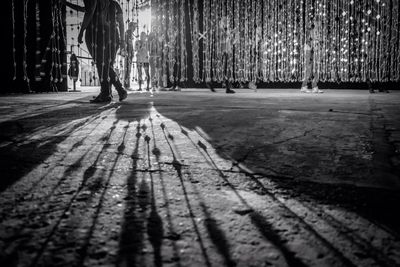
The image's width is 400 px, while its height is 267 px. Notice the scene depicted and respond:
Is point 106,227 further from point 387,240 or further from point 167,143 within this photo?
point 167,143

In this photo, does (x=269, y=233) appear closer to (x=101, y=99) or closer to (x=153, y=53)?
(x=101, y=99)

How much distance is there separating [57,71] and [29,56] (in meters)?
1.04

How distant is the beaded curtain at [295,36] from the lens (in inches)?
367

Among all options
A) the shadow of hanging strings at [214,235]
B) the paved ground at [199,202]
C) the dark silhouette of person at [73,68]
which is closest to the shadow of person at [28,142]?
the paved ground at [199,202]

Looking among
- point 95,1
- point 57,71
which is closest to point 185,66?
point 57,71

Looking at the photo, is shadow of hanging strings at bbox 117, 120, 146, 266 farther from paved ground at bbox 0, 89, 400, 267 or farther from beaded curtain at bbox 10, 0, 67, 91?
beaded curtain at bbox 10, 0, 67, 91

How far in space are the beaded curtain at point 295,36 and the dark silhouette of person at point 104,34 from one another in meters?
3.68

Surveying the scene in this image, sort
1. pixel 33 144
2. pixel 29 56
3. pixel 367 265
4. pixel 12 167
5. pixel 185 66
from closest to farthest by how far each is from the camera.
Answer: pixel 367 265 → pixel 12 167 → pixel 33 144 → pixel 29 56 → pixel 185 66

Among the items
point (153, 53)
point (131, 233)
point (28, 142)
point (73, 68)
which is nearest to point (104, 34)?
point (28, 142)

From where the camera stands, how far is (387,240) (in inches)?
28.2

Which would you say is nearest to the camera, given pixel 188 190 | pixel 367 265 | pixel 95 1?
pixel 367 265

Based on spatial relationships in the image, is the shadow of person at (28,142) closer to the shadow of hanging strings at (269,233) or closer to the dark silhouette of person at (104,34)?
the shadow of hanging strings at (269,233)

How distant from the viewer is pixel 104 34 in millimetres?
4484

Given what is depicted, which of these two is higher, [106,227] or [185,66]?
[185,66]
